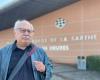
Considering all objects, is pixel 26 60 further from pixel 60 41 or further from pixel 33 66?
pixel 60 41

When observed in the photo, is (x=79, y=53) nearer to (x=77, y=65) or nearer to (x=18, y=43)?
(x=77, y=65)

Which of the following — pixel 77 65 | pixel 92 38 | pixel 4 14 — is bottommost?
pixel 77 65

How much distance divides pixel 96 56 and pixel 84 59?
68 centimetres

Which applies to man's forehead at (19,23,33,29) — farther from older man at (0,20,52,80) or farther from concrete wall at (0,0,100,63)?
concrete wall at (0,0,100,63)

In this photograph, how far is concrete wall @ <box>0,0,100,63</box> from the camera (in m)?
16.4

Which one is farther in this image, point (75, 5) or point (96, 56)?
point (75, 5)

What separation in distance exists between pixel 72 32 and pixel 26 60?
42.3ft

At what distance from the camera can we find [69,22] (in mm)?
17156

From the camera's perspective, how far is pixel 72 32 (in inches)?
666

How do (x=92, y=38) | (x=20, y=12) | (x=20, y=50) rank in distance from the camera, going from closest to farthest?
(x=20, y=50) → (x=92, y=38) → (x=20, y=12)

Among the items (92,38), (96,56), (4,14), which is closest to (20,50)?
(96,56)

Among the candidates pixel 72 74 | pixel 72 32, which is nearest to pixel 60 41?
pixel 72 32

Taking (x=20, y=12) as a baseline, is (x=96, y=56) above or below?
below

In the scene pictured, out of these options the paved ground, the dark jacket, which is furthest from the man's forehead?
the paved ground
